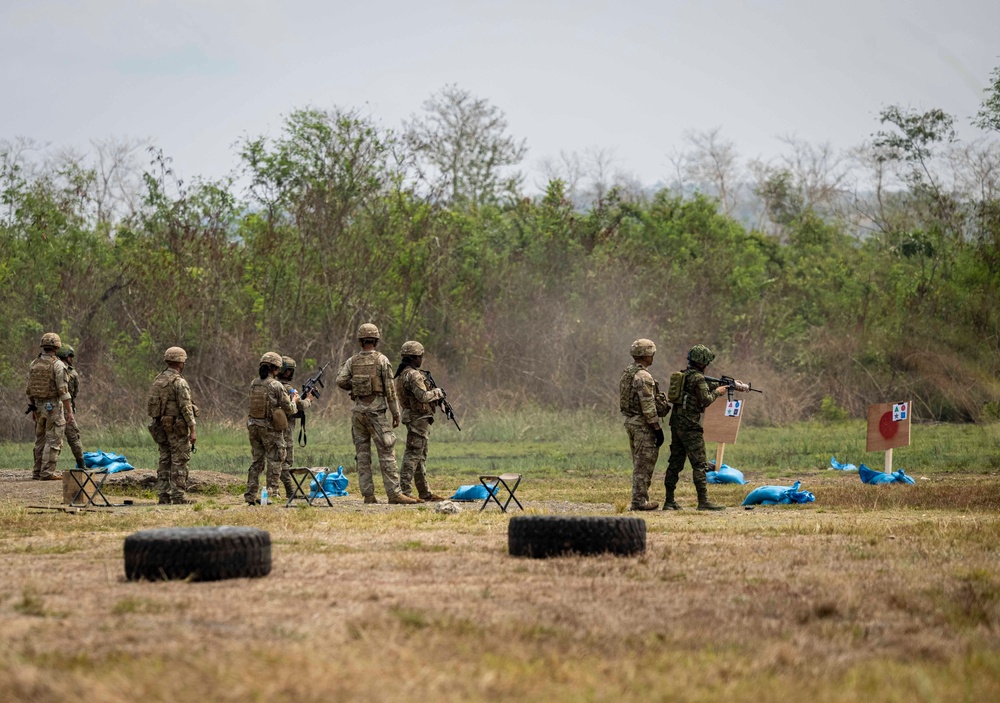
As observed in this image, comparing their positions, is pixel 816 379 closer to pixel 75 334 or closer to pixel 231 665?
pixel 75 334

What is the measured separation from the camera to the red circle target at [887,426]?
20.6m

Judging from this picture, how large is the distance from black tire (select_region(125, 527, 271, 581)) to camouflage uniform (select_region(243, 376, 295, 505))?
7613mm

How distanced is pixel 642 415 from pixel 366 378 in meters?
3.60

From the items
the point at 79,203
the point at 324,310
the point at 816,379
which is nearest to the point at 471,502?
the point at 324,310

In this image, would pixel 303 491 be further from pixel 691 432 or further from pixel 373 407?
pixel 691 432

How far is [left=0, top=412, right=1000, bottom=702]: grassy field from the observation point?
20.9ft

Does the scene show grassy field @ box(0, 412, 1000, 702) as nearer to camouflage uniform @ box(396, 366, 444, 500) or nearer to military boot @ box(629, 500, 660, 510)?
military boot @ box(629, 500, 660, 510)

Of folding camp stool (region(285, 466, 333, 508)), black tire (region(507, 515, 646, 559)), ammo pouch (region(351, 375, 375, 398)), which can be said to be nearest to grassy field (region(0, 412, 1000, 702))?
black tire (region(507, 515, 646, 559))

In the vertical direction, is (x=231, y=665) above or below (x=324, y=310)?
below

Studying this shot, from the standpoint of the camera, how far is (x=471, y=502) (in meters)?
17.7

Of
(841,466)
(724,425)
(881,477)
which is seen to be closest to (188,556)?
(881,477)

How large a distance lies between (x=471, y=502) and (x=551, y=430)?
16.1m

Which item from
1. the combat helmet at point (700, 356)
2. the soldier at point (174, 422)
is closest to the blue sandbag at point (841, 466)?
the combat helmet at point (700, 356)

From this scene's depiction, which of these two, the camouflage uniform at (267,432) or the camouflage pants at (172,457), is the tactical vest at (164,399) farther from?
the camouflage uniform at (267,432)
